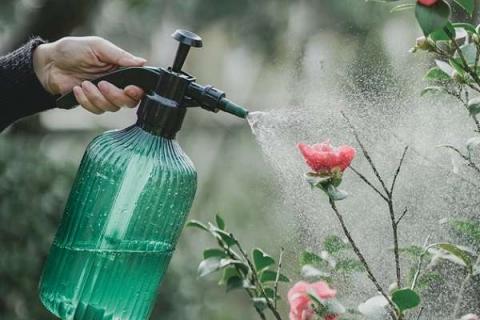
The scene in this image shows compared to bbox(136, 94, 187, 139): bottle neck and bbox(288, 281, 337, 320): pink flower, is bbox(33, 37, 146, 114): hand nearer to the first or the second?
bbox(136, 94, 187, 139): bottle neck

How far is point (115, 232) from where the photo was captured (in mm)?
1175

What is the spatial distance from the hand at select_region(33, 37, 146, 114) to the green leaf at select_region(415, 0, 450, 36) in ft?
1.33

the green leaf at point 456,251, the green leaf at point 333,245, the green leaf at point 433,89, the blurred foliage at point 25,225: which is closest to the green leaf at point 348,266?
the green leaf at point 333,245

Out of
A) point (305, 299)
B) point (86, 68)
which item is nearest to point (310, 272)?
point (305, 299)

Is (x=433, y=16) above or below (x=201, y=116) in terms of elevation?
above

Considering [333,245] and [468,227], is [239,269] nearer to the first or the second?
[333,245]

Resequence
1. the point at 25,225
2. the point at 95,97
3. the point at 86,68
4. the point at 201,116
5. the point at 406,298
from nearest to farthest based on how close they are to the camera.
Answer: the point at 406,298 < the point at 95,97 < the point at 86,68 < the point at 25,225 < the point at 201,116

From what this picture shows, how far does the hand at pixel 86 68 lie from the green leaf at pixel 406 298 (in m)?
0.41

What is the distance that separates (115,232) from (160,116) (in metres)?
0.17

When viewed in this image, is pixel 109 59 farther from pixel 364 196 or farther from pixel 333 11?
pixel 333 11

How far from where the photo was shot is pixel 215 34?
4.09 meters

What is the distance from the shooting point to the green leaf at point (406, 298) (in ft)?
3.48

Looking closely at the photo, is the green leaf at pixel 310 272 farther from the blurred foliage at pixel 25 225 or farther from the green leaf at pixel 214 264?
the blurred foliage at pixel 25 225

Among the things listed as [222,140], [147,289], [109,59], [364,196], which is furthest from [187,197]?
Result: [222,140]
